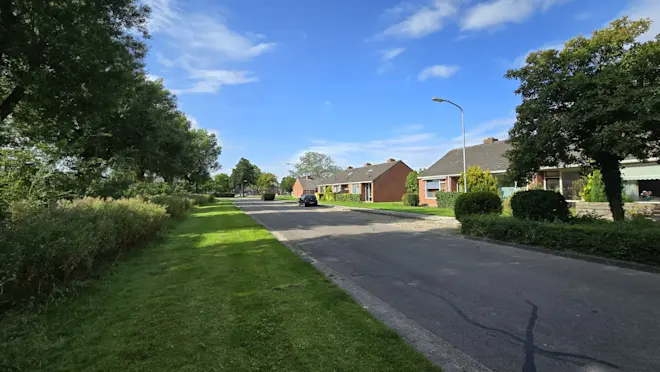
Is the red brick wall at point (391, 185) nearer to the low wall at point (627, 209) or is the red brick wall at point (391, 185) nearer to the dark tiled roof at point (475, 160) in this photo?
the dark tiled roof at point (475, 160)

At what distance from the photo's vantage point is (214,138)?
56.0m

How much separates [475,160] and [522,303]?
29.4 m

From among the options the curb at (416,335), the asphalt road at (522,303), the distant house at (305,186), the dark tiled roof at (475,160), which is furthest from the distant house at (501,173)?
the distant house at (305,186)

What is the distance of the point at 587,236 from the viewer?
8836mm

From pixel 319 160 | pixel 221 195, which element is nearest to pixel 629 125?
pixel 221 195

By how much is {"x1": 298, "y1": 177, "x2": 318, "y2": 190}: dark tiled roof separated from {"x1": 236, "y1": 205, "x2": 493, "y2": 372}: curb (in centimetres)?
7745

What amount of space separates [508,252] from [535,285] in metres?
3.58

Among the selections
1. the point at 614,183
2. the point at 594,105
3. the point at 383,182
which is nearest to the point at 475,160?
the point at 383,182

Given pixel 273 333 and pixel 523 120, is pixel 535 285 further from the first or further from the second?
pixel 523 120

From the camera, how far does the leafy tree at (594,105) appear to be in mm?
8734

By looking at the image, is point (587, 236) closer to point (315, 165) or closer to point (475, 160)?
point (475, 160)

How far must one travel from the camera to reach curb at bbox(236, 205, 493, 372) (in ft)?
11.2

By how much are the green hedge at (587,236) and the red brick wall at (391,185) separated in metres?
35.0

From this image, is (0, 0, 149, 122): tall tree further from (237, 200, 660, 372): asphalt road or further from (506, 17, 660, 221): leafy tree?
(506, 17, 660, 221): leafy tree
